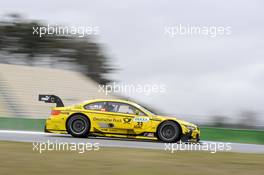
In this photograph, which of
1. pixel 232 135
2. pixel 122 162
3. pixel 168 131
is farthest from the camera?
pixel 232 135

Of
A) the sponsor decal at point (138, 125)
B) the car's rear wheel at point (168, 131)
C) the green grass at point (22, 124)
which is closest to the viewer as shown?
the car's rear wheel at point (168, 131)

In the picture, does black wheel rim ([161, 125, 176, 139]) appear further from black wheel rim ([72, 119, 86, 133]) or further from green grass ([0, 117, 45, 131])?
green grass ([0, 117, 45, 131])

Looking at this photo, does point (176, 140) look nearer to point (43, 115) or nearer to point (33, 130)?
point (33, 130)

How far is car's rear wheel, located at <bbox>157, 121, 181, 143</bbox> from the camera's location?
13711mm

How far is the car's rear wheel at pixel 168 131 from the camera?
13.7 meters

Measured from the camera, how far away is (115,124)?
13.9 meters

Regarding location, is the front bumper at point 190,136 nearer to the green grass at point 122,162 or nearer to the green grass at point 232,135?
the green grass at point 122,162

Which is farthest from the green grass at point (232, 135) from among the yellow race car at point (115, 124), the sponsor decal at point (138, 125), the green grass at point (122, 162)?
the green grass at point (122, 162)

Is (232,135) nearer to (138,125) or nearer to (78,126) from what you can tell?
(138,125)

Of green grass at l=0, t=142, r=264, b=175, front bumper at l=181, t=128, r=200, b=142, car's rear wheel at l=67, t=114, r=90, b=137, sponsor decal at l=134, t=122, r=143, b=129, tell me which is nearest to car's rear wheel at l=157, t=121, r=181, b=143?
front bumper at l=181, t=128, r=200, b=142

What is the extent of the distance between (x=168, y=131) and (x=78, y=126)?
224 cm

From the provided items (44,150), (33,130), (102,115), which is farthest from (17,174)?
(33,130)

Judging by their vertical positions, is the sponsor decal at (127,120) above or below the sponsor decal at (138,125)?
above

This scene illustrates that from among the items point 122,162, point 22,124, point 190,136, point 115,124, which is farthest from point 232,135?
point 122,162
